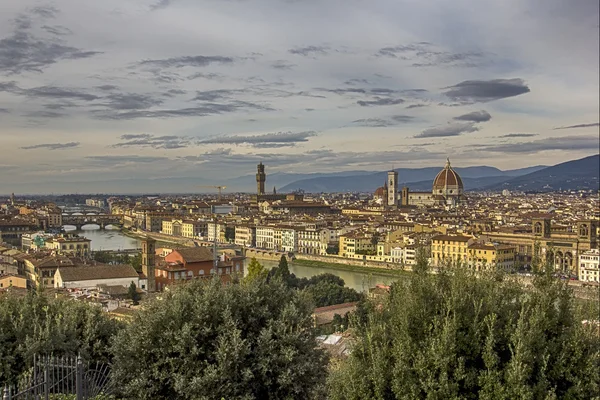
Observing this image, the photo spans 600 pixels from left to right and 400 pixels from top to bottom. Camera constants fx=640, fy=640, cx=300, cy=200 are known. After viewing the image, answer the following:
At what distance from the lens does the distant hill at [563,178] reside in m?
140

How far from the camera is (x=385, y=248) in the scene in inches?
987

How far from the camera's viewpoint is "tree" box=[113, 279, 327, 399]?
11.8 ft

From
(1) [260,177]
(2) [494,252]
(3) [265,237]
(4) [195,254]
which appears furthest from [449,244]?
(1) [260,177]

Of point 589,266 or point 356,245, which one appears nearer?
point 589,266

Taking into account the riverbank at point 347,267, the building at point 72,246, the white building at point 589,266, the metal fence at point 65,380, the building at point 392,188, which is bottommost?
the riverbank at point 347,267

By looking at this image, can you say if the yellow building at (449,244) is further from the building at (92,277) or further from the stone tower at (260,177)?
the stone tower at (260,177)

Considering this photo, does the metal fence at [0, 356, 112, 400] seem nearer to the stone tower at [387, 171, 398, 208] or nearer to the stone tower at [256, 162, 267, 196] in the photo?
the stone tower at [387, 171, 398, 208]

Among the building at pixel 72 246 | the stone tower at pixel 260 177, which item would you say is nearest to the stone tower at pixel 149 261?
the building at pixel 72 246

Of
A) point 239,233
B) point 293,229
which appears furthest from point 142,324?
point 239,233

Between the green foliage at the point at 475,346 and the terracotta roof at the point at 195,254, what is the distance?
445 inches

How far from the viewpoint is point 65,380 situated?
12.2 feet

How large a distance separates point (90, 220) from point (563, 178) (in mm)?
142352

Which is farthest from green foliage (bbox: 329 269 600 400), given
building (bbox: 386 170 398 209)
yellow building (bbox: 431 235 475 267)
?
building (bbox: 386 170 398 209)

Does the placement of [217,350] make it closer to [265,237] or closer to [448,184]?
[265,237]
